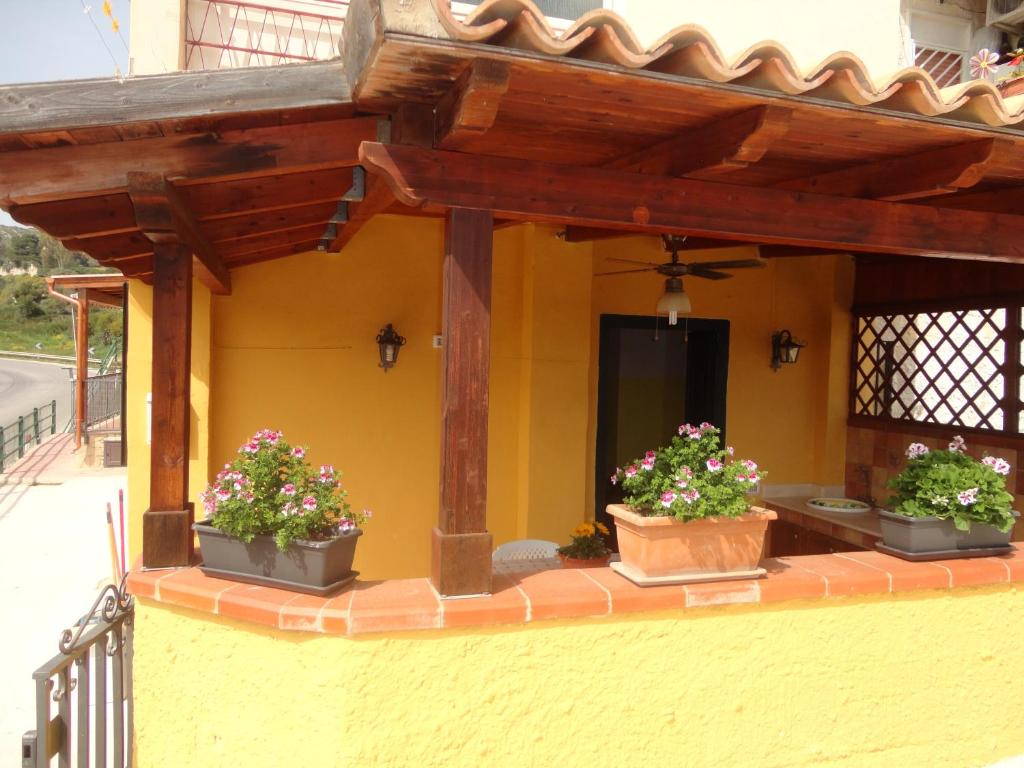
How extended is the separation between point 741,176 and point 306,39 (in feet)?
11.5

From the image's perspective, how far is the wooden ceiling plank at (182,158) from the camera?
2.35 meters

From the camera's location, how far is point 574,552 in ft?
14.1

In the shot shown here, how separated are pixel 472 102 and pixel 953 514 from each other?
8.32ft

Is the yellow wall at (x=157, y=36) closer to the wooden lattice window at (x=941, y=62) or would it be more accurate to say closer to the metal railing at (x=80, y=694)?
the metal railing at (x=80, y=694)

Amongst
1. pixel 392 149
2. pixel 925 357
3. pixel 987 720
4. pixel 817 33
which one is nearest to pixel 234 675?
pixel 392 149

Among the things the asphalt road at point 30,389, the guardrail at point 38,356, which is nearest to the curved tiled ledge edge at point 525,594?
the asphalt road at point 30,389

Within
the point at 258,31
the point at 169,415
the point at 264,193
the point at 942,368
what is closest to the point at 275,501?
the point at 169,415

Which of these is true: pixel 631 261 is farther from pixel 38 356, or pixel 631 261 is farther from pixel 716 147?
pixel 38 356

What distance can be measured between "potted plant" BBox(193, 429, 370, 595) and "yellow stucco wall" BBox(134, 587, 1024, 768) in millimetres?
193

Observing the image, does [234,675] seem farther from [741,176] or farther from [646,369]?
[646,369]

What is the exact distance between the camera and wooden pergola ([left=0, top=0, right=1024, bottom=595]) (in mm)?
1929

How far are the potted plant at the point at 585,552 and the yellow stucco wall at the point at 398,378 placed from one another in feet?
2.00

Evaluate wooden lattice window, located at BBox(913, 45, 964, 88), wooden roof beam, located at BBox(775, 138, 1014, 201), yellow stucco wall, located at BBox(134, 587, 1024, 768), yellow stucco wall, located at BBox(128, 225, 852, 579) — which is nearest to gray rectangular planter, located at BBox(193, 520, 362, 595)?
yellow stucco wall, located at BBox(134, 587, 1024, 768)

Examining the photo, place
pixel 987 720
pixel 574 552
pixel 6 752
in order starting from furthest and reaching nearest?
pixel 574 552 < pixel 6 752 < pixel 987 720
